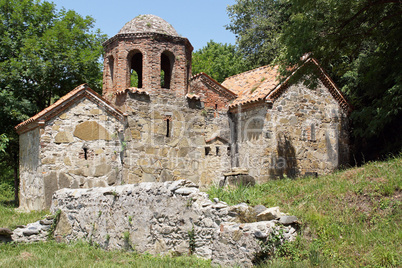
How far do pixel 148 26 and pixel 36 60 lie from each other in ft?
22.8

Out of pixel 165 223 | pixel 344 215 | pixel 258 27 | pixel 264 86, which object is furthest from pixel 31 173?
pixel 258 27

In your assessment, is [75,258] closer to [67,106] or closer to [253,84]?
[67,106]

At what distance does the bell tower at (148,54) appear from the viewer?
1381cm

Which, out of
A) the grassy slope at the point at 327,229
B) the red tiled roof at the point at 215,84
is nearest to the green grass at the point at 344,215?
the grassy slope at the point at 327,229

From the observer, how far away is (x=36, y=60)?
57.9ft

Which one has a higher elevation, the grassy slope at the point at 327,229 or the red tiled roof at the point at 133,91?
the red tiled roof at the point at 133,91

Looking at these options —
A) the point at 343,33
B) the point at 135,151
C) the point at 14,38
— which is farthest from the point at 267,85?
the point at 14,38

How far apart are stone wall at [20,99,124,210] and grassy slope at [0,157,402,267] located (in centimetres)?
279

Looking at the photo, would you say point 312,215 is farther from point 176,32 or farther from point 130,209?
point 176,32

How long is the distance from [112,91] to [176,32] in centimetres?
348

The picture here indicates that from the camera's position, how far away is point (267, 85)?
15203mm

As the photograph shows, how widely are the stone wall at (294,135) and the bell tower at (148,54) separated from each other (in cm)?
327

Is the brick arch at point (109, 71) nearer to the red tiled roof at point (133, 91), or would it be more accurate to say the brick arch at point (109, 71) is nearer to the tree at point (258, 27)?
the red tiled roof at point (133, 91)

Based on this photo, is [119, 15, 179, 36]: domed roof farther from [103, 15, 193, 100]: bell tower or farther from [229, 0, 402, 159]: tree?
[229, 0, 402, 159]: tree
